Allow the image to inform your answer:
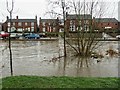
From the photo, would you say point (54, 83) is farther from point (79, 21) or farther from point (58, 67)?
point (79, 21)

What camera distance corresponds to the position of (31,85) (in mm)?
7500

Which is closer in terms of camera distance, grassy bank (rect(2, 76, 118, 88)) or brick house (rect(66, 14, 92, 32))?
grassy bank (rect(2, 76, 118, 88))

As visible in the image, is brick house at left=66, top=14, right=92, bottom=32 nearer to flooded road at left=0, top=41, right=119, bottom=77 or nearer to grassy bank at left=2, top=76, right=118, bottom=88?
flooded road at left=0, top=41, right=119, bottom=77

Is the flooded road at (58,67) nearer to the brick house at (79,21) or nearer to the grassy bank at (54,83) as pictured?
the brick house at (79,21)

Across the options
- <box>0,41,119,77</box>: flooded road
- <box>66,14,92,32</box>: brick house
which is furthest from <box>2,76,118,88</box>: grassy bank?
<box>66,14,92,32</box>: brick house

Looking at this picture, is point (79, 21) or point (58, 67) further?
point (79, 21)

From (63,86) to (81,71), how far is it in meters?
5.96

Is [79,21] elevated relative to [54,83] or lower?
elevated

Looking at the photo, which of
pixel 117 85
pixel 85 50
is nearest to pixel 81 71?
pixel 117 85

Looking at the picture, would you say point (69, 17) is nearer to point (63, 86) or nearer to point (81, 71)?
point (81, 71)

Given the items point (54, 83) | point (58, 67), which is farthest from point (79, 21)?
point (54, 83)

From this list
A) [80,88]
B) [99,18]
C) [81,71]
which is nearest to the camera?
[80,88]

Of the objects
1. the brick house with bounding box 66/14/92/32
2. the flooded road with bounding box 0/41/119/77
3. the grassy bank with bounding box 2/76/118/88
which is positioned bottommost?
the flooded road with bounding box 0/41/119/77

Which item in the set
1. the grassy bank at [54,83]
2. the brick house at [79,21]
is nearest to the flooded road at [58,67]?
the brick house at [79,21]
